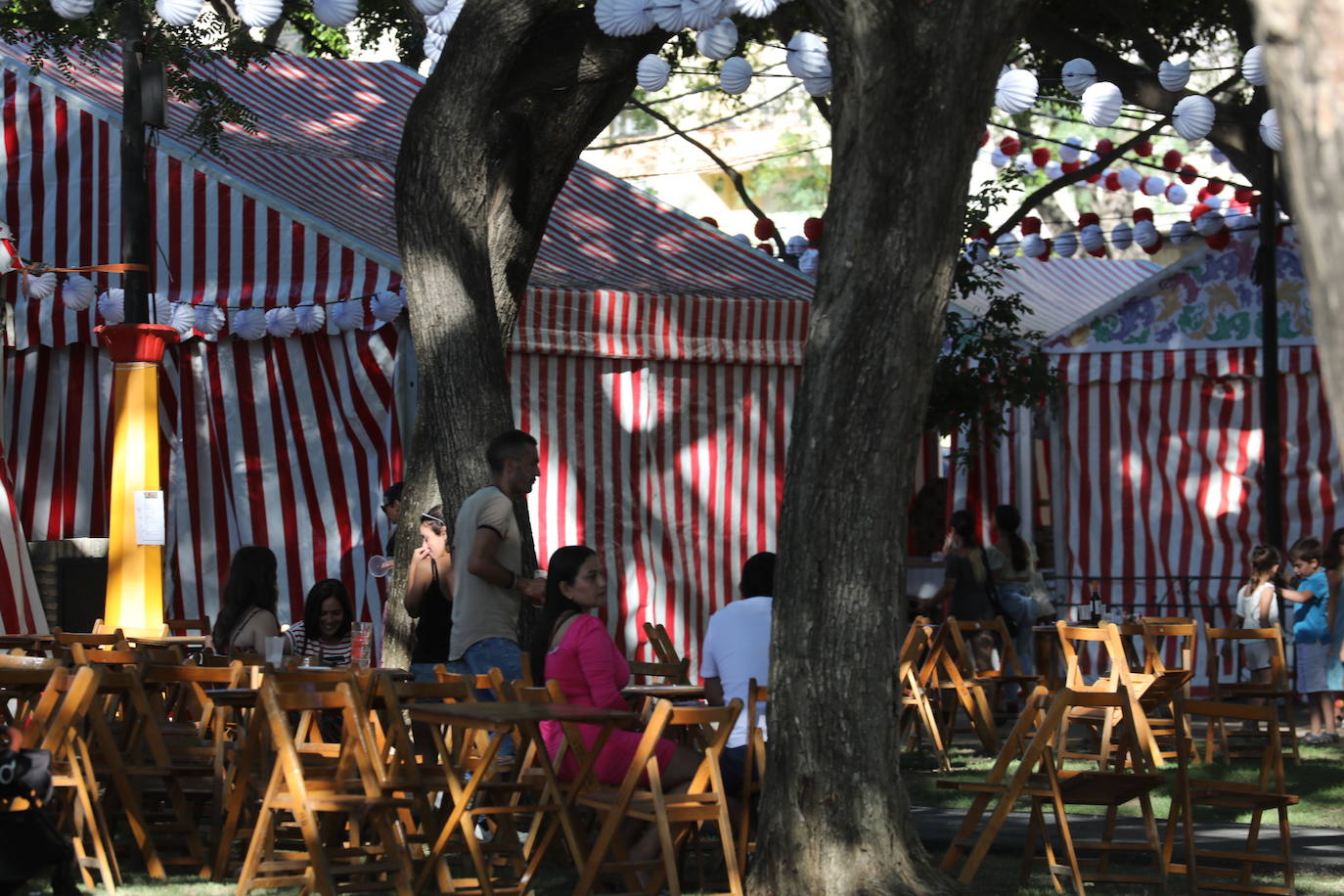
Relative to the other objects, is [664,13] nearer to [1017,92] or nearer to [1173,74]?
[1017,92]

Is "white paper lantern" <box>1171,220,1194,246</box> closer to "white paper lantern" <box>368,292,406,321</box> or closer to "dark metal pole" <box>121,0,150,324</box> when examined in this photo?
"white paper lantern" <box>368,292,406,321</box>

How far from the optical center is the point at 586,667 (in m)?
7.13

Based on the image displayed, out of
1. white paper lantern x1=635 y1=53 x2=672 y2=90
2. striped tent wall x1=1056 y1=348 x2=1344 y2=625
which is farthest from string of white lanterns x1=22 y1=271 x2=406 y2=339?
striped tent wall x1=1056 y1=348 x2=1344 y2=625

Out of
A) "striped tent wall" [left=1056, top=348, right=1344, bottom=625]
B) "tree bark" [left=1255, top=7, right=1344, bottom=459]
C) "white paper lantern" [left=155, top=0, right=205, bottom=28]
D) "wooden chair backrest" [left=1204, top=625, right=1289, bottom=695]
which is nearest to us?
"tree bark" [left=1255, top=7, right=1344, bottom=459]

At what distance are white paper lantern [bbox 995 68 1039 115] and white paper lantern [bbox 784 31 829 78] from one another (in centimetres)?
111

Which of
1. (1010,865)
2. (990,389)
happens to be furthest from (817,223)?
(1010,865)

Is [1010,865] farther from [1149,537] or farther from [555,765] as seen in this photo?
[1149,537]

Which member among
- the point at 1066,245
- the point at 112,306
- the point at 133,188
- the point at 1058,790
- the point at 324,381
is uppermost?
the point at 1066,245

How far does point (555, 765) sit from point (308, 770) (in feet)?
2.91

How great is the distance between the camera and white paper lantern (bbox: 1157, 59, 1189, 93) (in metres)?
11.8

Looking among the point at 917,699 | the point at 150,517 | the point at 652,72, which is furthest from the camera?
the point at 917,699

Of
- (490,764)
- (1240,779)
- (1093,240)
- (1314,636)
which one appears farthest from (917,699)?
(1093,240)

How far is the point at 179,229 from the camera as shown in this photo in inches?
496

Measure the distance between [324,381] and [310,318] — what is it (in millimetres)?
434
